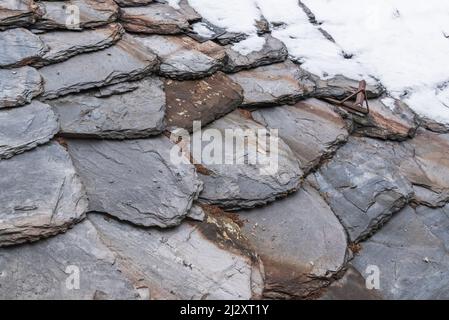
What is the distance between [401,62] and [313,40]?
983mm

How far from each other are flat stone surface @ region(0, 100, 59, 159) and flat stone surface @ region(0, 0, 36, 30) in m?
0.89

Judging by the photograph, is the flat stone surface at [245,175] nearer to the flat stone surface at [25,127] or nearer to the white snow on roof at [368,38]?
the flat stone surface at [25,127]

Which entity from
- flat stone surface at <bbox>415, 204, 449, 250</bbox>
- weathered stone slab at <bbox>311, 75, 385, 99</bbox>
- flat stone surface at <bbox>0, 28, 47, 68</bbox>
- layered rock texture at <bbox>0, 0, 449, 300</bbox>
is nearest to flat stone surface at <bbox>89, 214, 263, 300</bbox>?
layered rock texture at <bbox>0, 0, 449, 300</bbox>

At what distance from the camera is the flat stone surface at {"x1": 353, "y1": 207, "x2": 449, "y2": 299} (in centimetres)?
377

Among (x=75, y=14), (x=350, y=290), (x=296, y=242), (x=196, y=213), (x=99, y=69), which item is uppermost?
(x=75, y=14)

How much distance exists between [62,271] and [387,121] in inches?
128

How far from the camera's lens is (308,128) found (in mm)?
4504

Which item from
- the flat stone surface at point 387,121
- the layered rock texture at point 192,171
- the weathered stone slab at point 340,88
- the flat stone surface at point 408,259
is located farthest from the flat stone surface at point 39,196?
the flat stone surface at point 387,121

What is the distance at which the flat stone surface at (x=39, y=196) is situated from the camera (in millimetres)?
3025

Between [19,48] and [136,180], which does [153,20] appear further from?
[136,180]

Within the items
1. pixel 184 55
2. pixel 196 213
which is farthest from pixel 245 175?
pixel 184 55

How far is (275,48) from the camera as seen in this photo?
5.12m

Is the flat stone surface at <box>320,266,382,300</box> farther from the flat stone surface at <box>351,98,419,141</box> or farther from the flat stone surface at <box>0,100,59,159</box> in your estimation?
the flat stone surface at <box>0,100,59,159</box>
